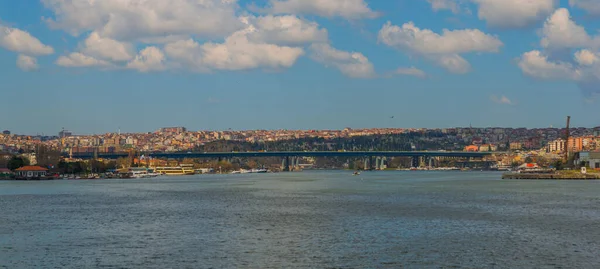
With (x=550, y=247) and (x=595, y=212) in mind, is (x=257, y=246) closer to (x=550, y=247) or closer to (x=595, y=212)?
(x=550, y=247)

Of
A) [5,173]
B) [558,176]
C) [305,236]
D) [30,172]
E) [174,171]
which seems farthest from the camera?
[174,171]

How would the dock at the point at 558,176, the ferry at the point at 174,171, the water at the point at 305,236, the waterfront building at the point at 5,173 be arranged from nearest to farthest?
the water at the point at 305,236 < the dock at the point at 558,176 < the waterfront building at the point at 5,173 < the ferry at the point at 174,171

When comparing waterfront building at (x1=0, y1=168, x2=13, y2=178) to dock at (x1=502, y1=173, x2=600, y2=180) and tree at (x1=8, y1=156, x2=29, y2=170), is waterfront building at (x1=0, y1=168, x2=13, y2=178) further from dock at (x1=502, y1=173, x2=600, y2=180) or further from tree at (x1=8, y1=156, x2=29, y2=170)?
dock at (x1=502, y1=173, x2=600, y2=180)

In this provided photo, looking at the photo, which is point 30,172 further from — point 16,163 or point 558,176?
point 558,176

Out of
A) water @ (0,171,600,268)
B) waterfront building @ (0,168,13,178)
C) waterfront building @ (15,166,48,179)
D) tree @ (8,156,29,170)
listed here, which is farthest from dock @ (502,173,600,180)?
tree @ (8,156,29,170)

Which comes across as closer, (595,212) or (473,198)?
(595,212)

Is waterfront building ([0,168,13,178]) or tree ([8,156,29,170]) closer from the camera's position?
waterfront building ([0,168,13,178])

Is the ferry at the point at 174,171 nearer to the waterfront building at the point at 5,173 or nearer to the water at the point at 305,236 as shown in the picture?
the waterfront building at the point at 5,173

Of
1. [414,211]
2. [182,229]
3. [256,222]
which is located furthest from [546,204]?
[182,229]

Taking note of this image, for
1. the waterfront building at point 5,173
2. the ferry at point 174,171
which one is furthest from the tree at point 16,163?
the ferry at point 174,171

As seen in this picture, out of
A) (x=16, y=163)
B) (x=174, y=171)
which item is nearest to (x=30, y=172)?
(x=16, y=163)

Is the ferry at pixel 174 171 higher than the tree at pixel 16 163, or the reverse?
the tree at pixel 16 163
